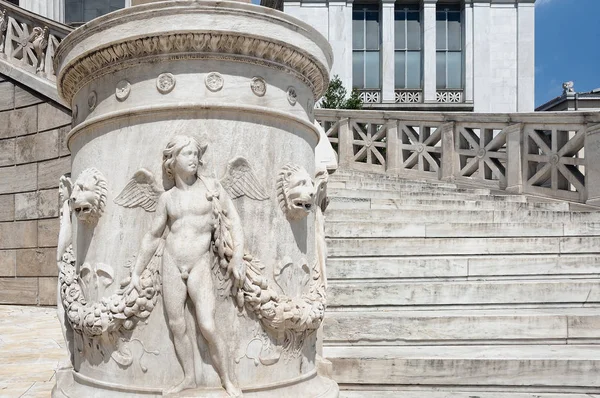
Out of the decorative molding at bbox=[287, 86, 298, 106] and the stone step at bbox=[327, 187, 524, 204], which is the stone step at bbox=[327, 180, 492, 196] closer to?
the stone step at bbox=[327, 187, 524, 204]

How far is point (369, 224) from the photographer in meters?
5.98

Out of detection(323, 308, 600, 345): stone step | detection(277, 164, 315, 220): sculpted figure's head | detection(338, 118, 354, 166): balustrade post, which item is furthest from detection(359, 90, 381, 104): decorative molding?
detection(277, 164, 315, 220): sculpted figure's head

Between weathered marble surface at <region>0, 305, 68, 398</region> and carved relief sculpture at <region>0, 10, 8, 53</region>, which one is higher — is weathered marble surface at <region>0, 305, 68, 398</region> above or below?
below

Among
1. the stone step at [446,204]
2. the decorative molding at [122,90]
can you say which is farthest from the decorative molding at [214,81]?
the stone step at [446,204]

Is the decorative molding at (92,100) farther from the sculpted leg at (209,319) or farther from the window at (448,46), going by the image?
the window at (448,46)

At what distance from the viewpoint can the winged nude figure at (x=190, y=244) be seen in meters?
2.65

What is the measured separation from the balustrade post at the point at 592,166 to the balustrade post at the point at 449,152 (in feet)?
7.88

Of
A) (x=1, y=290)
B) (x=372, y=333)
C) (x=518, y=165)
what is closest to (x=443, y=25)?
(x=518, y=165)

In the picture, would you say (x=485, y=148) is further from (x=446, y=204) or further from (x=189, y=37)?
(x=189, y=37)

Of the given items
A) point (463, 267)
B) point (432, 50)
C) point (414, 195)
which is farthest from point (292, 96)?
point (432, 50)

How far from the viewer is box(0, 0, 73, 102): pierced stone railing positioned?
31.7 ft

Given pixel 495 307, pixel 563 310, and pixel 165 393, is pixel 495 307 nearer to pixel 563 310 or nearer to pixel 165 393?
pixel 563 310

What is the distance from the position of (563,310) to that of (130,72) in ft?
12.9

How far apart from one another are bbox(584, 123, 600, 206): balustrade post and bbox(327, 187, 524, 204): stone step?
83 centimetres
